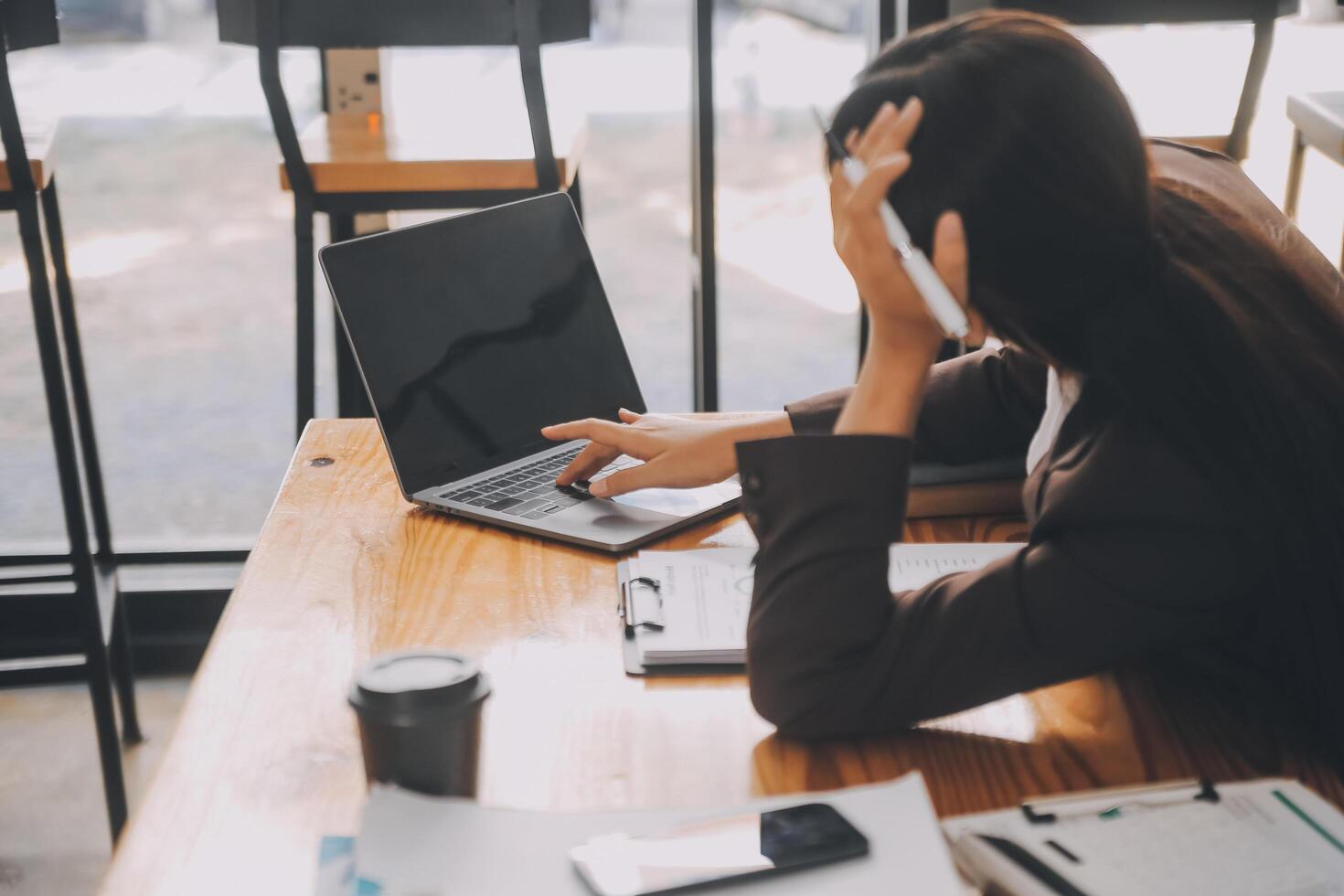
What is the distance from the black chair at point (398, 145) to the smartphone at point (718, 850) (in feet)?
3.98

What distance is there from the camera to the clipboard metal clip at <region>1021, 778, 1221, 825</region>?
2.30ft

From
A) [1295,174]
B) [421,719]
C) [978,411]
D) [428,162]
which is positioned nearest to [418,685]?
[421,719]

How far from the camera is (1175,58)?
2.98 m

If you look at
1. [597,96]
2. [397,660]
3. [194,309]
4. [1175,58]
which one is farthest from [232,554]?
[1175,58]

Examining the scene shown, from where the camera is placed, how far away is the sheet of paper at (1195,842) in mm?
638

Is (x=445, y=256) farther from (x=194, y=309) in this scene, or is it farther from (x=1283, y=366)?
(x=194, y=309)

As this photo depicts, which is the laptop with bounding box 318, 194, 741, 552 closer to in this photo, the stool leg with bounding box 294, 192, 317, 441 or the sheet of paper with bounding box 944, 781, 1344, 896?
the sheet of paper with bounding box 944, 781, 1344, 896

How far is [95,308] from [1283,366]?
3.38 metres

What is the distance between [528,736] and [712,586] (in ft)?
0.79

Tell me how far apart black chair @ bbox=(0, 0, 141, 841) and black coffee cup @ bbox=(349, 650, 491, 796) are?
50.6 inches

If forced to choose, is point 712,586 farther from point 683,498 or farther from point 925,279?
→ point 925,279

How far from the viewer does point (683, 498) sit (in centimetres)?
120

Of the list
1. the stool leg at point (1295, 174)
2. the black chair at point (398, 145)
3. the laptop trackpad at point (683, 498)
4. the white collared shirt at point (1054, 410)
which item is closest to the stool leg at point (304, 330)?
the black chair at point (398, 145)

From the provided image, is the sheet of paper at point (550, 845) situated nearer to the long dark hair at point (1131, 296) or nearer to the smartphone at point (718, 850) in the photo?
the smartphone at point (718, 850)
